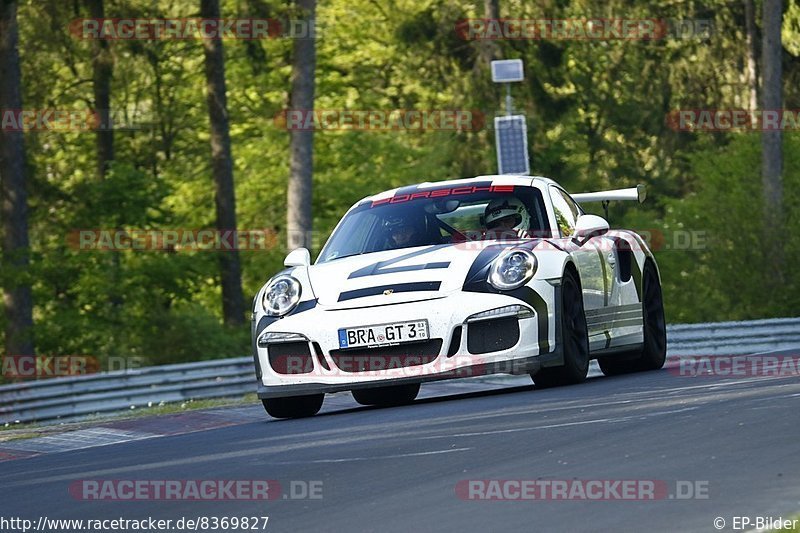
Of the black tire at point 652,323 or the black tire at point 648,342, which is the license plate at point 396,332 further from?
the black tire at point 652,323

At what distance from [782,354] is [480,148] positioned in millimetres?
29255

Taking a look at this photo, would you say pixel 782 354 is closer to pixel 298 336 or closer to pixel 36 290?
pixel 298 336

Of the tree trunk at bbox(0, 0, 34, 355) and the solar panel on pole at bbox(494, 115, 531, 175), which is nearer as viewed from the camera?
the solar panel on pole at bbox(494, 115, 531, 175)

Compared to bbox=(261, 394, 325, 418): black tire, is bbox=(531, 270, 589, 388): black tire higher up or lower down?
higher up

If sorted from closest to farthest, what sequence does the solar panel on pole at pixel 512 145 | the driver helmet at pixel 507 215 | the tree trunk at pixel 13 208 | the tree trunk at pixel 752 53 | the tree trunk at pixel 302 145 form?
the driver helmet at pixel 507 215
the solar panel on pole at pixel 512 145
the tree trunk at pixel 13 208
the tree trunk at pixel 302 145
the tree trunk at pixel 752 53

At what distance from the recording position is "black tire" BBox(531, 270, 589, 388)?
11.7 meters

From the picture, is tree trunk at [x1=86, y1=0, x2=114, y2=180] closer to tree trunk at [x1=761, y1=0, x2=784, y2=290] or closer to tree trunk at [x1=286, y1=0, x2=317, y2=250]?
tree trunk at [x1=286, y1=0, x2=317, y2=250]

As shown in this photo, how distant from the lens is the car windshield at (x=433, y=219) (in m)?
12.5

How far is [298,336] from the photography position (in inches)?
455

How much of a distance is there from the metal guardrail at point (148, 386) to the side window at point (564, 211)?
7.73 m

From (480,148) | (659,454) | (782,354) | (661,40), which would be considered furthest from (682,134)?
(659,454)

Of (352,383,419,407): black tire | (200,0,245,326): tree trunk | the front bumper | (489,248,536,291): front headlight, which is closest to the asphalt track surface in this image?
the front bumper

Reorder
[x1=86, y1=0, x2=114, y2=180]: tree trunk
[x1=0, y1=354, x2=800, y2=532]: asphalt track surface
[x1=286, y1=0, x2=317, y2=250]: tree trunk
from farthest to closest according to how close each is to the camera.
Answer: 1. [x1=86, y1=0, x2=114, y2=180]: tree trunk
2. [x1=286, y1=0, x2=317, y2=250]: tree trunk
3. [x1=0, y1=354, x2=800, y2=532]: asphalt track surface

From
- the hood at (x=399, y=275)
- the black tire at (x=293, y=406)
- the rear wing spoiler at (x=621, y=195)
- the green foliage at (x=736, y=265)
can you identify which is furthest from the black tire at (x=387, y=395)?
the green foliage at (x=736, y=265)
